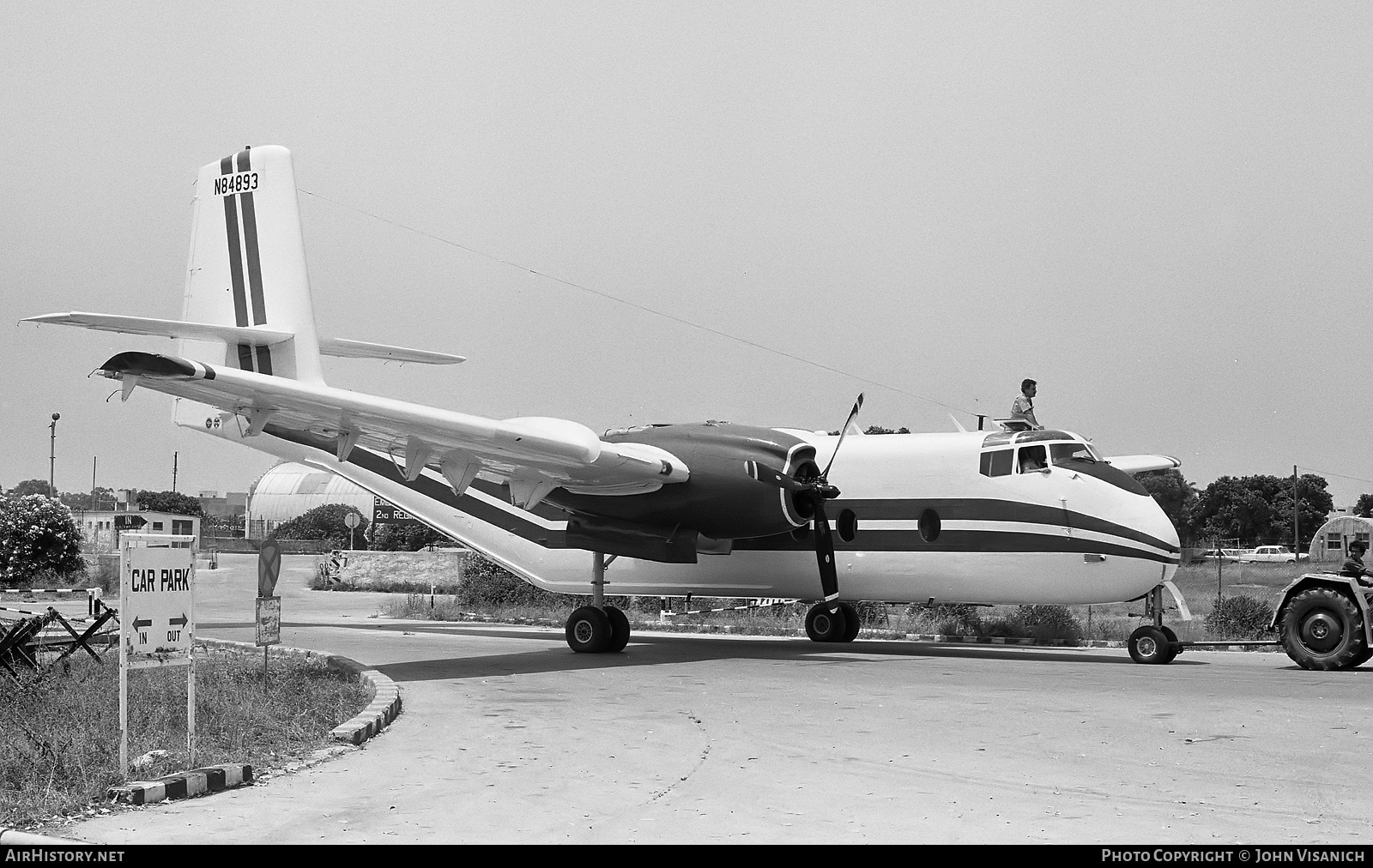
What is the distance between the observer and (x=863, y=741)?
30.5ft

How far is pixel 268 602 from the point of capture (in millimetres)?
12445

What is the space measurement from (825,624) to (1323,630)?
7.98 metres

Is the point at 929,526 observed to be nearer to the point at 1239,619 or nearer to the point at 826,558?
the point at 826,558

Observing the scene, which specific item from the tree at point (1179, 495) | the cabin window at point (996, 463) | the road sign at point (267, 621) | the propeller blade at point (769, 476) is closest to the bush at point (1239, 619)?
the cabin window at point (996, 463)

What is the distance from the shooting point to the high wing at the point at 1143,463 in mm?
20078

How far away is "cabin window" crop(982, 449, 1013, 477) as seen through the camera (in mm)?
17047

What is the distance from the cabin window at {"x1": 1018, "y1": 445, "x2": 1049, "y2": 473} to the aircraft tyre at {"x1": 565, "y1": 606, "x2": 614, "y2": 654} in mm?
6373

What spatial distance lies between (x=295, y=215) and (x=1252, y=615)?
18.5 meters

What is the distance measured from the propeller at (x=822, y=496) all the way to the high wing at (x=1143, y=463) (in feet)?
16.6

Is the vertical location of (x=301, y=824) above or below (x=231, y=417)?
below

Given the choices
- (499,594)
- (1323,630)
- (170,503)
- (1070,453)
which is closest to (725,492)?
(1070,453)

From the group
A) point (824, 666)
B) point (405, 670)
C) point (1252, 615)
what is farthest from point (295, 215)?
point (1252, 615)

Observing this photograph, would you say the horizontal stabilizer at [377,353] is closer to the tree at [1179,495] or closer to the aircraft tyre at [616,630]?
the aircraft tyre at [616,630]

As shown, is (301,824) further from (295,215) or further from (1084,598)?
(295,215)
